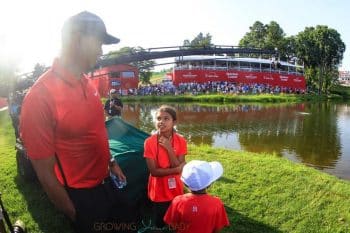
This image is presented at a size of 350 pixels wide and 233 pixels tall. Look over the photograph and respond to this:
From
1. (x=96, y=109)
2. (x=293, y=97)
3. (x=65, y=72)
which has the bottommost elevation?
(x=293, y=97)

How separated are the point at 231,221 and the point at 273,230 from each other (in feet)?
1.75

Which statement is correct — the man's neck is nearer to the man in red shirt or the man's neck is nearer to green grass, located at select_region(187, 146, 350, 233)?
the man in red shirt

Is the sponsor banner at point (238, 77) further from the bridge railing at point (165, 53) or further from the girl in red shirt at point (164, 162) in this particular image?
the girl in red shirt at point (164, 162)

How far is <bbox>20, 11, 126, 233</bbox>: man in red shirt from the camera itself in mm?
2223

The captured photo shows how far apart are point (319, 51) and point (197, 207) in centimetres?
7294

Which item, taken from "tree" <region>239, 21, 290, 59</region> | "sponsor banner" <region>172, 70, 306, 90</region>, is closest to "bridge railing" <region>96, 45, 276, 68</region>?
"sponsor banner" <region>172, 70, 306, 90</region>

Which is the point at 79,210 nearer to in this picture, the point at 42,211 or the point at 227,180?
the point at 42,211

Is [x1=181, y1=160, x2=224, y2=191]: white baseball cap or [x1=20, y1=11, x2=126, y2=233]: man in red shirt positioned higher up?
[x1=20, y1=11, x2=126, y2=233]: man in red shirt

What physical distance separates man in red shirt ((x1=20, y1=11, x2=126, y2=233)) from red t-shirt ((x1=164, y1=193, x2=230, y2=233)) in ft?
2.89

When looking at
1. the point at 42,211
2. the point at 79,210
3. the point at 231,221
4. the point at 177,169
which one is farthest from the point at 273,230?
the point at 79,210

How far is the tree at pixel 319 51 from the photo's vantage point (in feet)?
229

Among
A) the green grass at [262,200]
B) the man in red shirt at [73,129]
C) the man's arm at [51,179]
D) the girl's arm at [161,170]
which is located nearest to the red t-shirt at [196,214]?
the girl's arm at [161,170]

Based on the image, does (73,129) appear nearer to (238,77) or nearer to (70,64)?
(70,64)

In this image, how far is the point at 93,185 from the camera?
2572 mm
